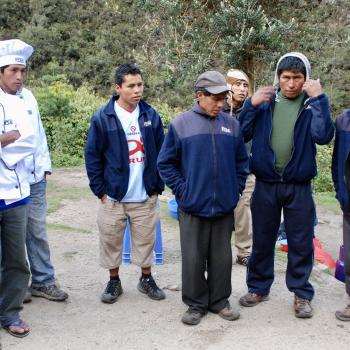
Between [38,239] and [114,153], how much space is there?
0.93 metres

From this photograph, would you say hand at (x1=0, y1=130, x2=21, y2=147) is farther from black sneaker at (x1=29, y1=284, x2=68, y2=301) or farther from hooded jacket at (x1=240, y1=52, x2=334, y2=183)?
hooded jacket at (x1=240, y1=52, x2=334, y2=183)

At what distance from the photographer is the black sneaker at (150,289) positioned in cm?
422

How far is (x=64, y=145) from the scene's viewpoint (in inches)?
471

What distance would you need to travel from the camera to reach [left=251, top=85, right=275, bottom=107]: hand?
372 centimetres

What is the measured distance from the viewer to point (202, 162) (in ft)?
11.7

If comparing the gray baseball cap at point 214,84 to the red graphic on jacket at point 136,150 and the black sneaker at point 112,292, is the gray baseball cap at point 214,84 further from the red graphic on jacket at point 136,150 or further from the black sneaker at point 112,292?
the black sneaker at point 112,292

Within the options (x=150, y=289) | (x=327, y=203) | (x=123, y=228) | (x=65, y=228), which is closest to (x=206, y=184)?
(x=123, y=228)

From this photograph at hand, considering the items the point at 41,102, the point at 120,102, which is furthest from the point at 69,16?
the point at 120,102

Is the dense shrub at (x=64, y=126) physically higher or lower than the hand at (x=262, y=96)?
lower

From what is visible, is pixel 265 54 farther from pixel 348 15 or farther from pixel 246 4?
pixel 348 15

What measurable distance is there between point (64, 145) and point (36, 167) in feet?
26.9

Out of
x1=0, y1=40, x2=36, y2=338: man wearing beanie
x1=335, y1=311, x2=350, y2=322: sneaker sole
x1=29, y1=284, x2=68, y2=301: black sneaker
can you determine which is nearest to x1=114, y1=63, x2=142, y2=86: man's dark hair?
x1=0, y1=40, x2=36, y2=338: man wearing beanie

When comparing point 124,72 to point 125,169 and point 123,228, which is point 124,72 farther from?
point 123,228

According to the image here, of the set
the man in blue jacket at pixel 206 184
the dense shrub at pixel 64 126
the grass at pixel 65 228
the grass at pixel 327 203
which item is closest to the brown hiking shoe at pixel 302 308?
the man in blue jacket at pixel 206 184
